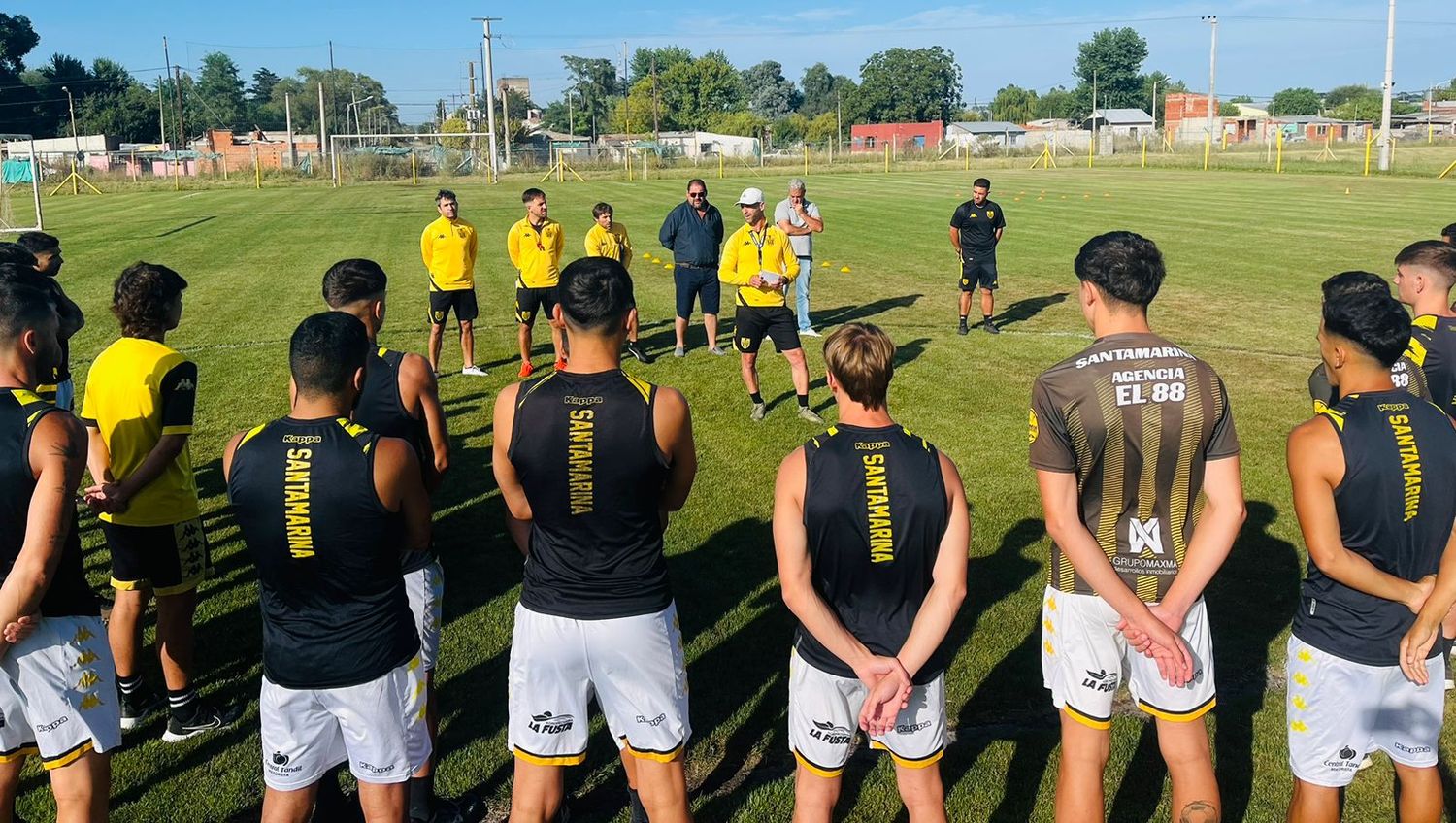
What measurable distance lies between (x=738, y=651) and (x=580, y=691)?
2.29 meters

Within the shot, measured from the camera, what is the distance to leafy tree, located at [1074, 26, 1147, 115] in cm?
12519

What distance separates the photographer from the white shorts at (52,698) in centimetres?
362

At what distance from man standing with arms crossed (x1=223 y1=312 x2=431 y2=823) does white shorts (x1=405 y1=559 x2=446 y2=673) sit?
1.03 metres

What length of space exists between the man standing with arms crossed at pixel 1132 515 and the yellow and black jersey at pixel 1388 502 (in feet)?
1.23

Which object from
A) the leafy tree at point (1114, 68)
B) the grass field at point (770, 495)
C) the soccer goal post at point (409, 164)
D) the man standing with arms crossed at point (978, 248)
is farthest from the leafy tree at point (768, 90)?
the man standing with arms crossed at point (978, 248)

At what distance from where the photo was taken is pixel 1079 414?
3662 millimetres

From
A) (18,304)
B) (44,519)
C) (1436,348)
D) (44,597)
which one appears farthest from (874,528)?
(1436,348)

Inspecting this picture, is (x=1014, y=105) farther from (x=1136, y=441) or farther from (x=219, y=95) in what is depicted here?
(x=1136, y=441)

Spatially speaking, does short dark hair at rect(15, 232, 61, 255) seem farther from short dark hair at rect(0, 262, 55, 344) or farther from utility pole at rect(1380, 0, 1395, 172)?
utility pole at rect(1380, 0, 1395, 172)

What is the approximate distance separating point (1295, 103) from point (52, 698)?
160 meters

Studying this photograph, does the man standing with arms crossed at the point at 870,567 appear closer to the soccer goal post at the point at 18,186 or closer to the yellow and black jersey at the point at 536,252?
the yellow and black jersey at the point at 536,252

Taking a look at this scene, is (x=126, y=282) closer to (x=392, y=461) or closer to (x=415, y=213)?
(x=392, y=461)

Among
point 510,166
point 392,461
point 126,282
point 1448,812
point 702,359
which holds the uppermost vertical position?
point 510,166

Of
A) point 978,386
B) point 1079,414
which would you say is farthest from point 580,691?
point 978,386
